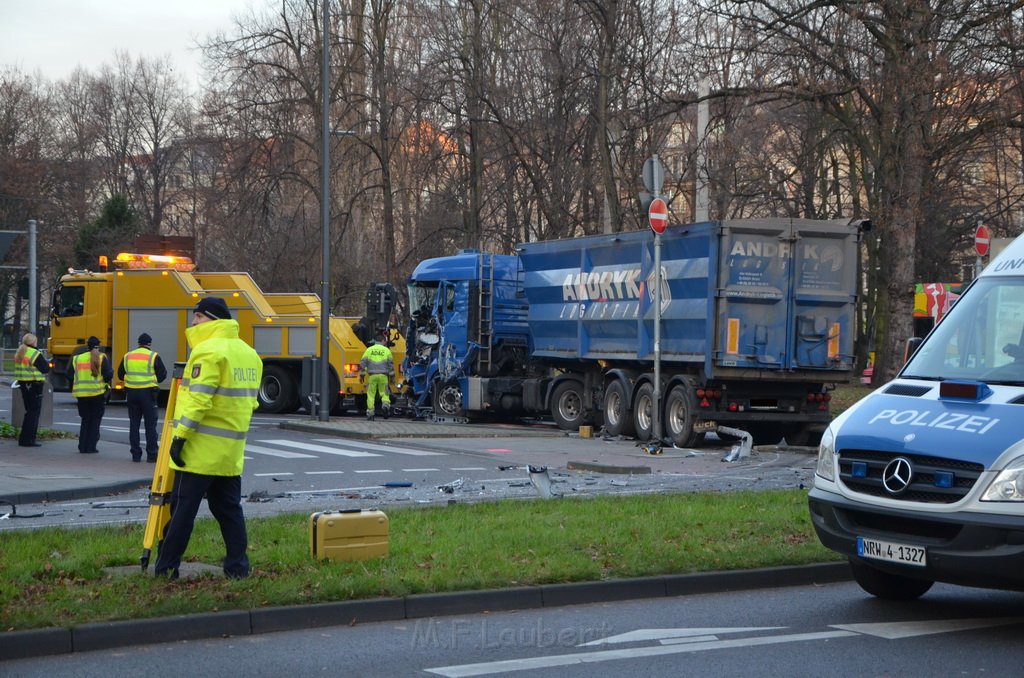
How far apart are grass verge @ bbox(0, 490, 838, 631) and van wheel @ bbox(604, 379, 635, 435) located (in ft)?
33.0

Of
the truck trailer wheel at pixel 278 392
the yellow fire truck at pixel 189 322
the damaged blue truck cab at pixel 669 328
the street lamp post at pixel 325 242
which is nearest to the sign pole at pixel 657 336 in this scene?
the damaged blue truck cab at pixel 669 328

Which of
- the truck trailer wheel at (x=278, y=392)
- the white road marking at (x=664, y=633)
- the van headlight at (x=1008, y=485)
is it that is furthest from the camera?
the truck trailer wheel at (x=278, y=392)

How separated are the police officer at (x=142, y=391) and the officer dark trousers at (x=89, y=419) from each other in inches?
27.3

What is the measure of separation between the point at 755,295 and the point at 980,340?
11.5 meters

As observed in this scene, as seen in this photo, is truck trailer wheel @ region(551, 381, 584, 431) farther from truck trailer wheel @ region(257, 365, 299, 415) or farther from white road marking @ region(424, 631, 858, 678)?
white road marking @ region(424, 631, 858, 678)

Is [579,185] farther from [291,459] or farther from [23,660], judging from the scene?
[23,660]

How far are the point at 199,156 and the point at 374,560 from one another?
4583 cm

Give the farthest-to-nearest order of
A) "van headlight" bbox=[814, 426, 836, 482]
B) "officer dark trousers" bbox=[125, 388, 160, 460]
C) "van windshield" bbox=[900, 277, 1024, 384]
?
1. "officer dark trousers" bbox=[125, 388, 160, 460]
2. "van windshield" bbox=[900, 277, 1024, 384]
3. "van headlight" bbox=[814, 426, 836, 482]

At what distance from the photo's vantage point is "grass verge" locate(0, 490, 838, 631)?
797cm

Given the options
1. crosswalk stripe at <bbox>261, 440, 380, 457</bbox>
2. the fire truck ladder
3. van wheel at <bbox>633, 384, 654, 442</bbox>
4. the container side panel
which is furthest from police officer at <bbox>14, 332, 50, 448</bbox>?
the container side panel

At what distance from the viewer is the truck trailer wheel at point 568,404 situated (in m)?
24.8

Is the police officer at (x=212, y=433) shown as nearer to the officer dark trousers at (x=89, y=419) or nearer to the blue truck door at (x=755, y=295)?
the officer dark trousers at (x=89, y=419)

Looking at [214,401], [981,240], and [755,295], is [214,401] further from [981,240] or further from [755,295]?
[755,295]

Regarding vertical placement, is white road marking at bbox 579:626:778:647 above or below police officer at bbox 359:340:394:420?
below
